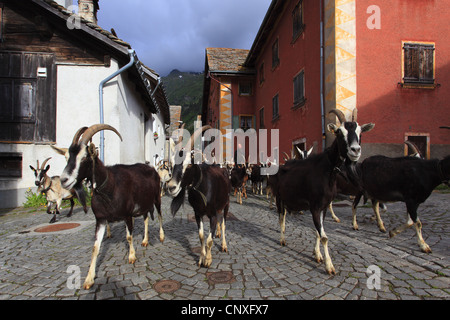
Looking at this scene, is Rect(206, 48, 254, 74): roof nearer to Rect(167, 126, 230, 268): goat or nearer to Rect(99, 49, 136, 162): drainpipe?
Rect(99, 49, 136, 162): drainpipe

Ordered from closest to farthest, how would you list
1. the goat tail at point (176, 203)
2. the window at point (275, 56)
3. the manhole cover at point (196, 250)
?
1. the goat tail at point (176, 203)
2. the manhole cover at point (196, 250)
3. the window at point (275, 56)

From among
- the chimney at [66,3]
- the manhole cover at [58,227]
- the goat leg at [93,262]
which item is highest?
the chimney at [66,3]

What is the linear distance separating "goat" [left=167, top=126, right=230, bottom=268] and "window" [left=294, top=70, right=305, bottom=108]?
9397 millimetres

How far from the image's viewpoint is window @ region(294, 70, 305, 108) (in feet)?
39.2

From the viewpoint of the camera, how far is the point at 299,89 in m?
12.5

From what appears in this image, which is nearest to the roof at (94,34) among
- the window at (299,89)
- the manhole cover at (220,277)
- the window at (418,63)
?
the window at (299,89)

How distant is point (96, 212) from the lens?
11.4 ft

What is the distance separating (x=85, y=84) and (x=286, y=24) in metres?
11.8

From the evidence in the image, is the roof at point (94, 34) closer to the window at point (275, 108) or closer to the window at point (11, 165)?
the window at point (11, 165)

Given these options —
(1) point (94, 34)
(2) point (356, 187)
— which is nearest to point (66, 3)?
(1) point (94, 34)

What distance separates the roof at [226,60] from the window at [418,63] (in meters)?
13.0

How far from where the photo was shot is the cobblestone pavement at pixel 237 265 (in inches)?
116

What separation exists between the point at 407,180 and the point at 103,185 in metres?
5.62

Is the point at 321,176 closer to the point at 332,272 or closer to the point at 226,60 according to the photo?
the point at 332,272
